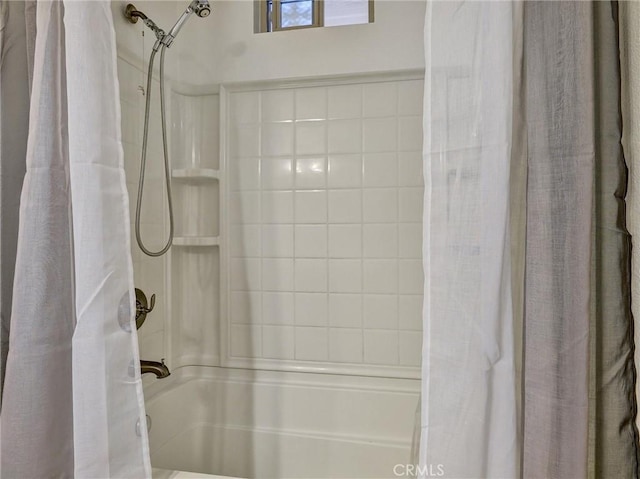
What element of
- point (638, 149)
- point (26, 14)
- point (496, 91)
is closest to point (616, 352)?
point (638, 149)

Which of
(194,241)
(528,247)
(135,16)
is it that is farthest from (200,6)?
(528,247)

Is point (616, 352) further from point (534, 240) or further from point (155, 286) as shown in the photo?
point (155, 286)

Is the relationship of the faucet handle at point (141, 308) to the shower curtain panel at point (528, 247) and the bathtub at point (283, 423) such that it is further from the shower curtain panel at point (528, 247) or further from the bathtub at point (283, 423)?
the shower curtain panel at point (528, 247)

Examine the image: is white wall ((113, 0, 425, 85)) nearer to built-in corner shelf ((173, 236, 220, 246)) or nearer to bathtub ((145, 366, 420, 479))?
built-in corner shelf ((173, 236, 220, 246))

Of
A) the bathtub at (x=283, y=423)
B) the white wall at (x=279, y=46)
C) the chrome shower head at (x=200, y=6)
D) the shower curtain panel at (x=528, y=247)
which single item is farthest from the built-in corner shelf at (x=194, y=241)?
the shower curtain panel at (x=528, y=247)

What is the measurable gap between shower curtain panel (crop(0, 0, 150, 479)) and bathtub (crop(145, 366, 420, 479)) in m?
0.55

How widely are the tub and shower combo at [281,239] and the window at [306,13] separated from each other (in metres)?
0.08

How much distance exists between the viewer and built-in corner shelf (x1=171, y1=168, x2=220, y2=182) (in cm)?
149

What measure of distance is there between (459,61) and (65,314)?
883 mm

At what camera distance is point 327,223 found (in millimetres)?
1503

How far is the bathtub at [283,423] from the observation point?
1338 millimetres

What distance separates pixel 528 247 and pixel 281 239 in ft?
3.40

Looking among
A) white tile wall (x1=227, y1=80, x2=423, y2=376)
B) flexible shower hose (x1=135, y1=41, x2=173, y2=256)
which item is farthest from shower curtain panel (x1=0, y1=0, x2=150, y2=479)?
white tile wall (x1=227, y1=80, x2=423, y2=376)

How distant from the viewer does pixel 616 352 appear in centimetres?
62
